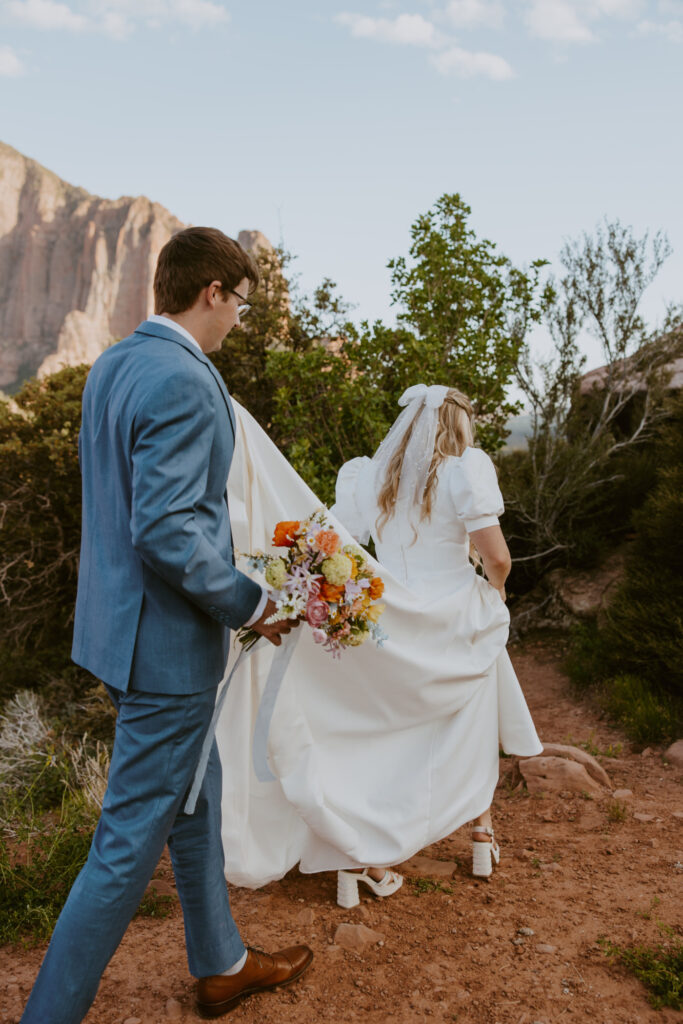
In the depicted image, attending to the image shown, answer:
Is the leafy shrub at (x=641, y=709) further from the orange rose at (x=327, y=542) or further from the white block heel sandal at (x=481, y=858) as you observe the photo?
the orange rose at (x=327, y=542)

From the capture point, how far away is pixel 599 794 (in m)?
4.57

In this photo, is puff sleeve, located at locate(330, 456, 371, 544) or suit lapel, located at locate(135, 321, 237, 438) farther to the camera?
puff sleeve, located at locate(330, 456, 371, 544)

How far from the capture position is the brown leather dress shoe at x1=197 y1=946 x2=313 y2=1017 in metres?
2.48

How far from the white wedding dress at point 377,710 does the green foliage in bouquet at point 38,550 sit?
19.9 ft

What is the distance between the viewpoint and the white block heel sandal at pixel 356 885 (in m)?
3.27

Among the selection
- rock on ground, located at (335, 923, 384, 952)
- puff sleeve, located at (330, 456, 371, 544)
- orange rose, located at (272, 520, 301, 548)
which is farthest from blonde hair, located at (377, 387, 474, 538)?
rock on ground, located at (335, 923, 384, 952)

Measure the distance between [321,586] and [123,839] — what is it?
33.6 inches

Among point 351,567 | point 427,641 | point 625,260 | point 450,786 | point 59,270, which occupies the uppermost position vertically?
point 59,270

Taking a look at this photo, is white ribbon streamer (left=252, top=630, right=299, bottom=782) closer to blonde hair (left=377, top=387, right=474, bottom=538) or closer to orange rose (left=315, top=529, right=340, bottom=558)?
orange rose (left=315, top=529, right=340, bottom=558)

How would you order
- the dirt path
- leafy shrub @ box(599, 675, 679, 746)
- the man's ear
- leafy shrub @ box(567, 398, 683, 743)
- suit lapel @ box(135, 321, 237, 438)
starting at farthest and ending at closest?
leafy shrub @ box(567, 398, 683, 743) < leafy shrub @ box(599, 675, 679, 746) < the dirt path < the man's ear < suit lapel @ box(135, 321, 237, 438)

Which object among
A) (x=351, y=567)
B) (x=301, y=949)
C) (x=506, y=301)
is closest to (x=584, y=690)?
(x=506, y=301)

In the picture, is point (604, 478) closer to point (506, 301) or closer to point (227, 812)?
point (506, 301)

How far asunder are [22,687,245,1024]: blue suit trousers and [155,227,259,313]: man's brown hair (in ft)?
3.69

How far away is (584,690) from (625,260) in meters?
4.99
